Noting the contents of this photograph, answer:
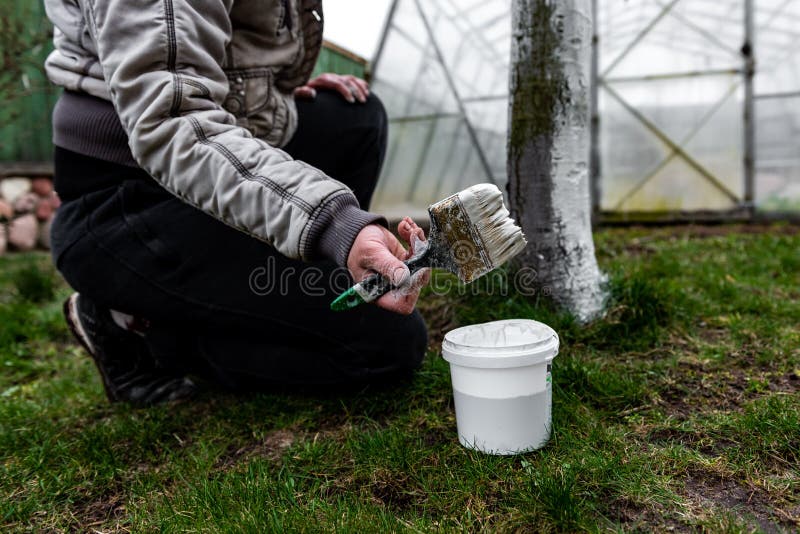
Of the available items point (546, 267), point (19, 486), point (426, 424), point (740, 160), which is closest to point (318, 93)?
point (546, 267)

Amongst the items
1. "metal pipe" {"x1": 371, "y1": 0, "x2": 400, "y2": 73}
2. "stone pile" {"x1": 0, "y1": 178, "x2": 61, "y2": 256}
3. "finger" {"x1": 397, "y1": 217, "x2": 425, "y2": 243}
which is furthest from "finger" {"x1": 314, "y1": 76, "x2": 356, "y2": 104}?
"metal pipe" {"x1": 371, "y1": 0, "x2": 400, "y2": 73}

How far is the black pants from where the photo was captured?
5.47 ft

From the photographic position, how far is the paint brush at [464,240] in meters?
1.21

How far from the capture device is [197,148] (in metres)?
1.25

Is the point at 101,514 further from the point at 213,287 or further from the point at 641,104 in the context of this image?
the point at 641,104

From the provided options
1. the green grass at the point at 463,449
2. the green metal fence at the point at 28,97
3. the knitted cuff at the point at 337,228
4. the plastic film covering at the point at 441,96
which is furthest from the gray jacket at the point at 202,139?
the plastic film covering at the point at 441,96

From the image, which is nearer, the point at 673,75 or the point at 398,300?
the point at 398,300

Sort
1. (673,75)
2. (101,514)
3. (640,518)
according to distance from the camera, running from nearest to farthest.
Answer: (640,518) < (101,514) < (673,75)

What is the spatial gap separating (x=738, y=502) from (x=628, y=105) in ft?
15.6

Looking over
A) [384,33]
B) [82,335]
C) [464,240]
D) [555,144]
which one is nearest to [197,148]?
[464,240]

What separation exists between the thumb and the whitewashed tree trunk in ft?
3.46

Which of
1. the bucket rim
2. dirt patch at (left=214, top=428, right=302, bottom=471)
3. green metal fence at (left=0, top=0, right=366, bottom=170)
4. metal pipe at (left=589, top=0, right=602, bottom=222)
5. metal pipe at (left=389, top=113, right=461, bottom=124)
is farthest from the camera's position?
metal pipe at (left=389, top=113, right=461, bottom=124)

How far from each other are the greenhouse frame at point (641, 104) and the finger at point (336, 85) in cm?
325

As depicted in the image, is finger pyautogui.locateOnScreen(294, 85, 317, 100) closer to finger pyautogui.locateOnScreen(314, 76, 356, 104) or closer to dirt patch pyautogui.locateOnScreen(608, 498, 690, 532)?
finger pyautogui.locateOnScreen(314, 76, 356, 104)
